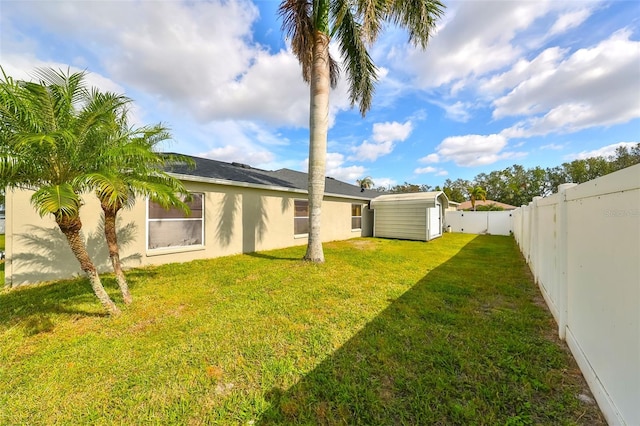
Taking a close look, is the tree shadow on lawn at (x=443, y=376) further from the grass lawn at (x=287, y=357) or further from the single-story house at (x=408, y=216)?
the single-story house at (x=408, y=216)

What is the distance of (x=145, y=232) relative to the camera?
23.4ft

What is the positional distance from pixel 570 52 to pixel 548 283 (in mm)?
7969

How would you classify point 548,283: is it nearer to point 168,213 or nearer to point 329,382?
point 329,382

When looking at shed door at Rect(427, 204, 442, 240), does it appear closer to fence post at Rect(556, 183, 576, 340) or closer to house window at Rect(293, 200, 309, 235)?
house window at Rect(293, 200, 309, 235)

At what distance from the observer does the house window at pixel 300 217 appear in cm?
1164

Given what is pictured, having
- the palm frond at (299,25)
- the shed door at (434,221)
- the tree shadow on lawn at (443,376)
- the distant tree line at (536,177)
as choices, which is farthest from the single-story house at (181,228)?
the distant tree line at (536,177)

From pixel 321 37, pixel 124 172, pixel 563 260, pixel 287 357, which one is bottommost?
pixel 287 357

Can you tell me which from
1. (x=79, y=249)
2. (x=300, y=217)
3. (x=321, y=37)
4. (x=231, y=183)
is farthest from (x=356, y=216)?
(x=79, y=249)

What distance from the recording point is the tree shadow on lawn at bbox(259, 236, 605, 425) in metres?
2.07

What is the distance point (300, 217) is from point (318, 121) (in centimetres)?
543

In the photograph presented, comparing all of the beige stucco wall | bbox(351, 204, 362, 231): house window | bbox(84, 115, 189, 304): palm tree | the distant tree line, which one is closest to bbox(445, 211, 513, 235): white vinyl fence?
bbox(351, 204, 362, 231): house window

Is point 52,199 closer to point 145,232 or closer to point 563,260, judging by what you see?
point 145,232

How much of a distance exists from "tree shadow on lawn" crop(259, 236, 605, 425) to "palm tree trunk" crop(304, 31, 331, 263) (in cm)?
443

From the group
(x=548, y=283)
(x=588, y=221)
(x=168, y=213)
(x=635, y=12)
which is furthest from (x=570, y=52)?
(x=168, y=213)
